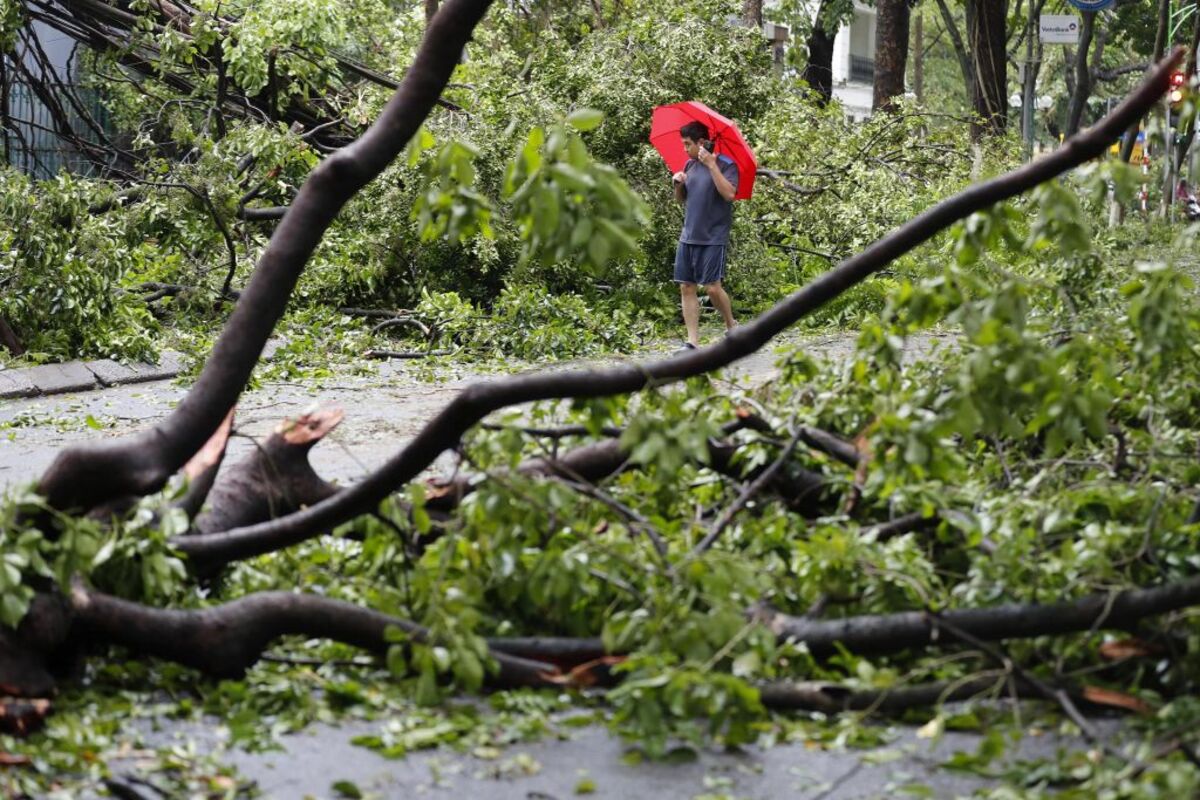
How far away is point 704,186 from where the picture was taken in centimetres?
1243

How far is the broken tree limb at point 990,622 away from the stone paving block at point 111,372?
8301mm

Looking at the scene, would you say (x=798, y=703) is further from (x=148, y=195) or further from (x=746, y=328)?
(x=148, y=195)

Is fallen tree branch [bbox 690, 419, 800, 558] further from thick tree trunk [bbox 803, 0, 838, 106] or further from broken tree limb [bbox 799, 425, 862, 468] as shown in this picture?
thick tree trunk [bbox 803, 0, 838, 106]

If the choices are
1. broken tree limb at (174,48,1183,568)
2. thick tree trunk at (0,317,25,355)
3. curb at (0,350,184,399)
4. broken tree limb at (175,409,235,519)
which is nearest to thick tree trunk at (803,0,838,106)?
curb at (0,350,184,399)

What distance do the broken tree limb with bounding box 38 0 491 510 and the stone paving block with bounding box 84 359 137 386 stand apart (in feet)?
23.9

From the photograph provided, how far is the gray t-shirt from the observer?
1245 centimetres

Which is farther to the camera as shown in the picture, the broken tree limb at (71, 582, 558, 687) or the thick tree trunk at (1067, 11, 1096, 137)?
the thick tree trunk at (1067, 11, 1096, 137)

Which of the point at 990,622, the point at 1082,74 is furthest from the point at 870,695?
the point at 1082,74

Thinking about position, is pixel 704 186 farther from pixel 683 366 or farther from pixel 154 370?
pixel 683 366

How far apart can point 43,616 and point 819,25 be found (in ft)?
80.0

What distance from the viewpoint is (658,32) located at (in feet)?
50.7

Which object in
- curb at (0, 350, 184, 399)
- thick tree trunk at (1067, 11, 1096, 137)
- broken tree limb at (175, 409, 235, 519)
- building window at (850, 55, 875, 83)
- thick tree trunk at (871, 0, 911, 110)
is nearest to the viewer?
broken tree limb at (175, 409, 235, 519)

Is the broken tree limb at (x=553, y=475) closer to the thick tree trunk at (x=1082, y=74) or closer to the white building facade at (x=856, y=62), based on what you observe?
the thick tree trunk at (x=1082, y=74)

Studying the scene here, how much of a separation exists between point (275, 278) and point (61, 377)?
23.9 feet
